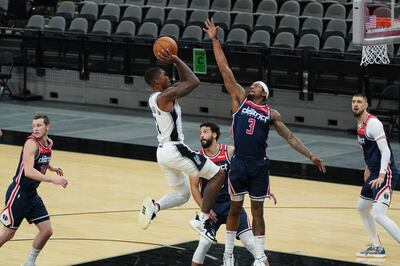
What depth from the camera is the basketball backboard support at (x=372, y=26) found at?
47.7ft

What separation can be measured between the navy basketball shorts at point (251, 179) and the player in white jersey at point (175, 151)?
174 millimetres

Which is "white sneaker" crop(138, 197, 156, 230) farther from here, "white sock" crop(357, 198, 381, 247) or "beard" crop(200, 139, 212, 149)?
"white sock" crop(357, 198, 381, 247)

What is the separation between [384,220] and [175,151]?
2797mm

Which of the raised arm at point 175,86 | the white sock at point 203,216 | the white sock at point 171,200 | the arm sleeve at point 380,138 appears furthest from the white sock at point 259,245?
the arm sleeve at point 380,138

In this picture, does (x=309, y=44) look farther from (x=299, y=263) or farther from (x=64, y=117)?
(x=299, y=263)

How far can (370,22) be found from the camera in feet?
48.6

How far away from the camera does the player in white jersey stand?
1122 centimetres

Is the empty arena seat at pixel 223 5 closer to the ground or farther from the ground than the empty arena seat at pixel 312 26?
farther from the ground

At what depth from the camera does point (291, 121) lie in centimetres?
2356

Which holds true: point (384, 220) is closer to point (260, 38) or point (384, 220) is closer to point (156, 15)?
point (260, 38)

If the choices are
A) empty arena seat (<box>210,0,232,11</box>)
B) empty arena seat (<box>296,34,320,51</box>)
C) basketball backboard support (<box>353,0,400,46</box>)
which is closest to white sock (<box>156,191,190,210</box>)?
basketball backboard support (<box>353,0,400,46</box>)

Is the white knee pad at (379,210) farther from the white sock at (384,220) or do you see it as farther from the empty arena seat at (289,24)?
the empty arena seat at (289,24)

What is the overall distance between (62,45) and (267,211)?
37.2 feet

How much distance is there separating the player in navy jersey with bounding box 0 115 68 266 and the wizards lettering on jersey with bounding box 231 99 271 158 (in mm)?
2105
